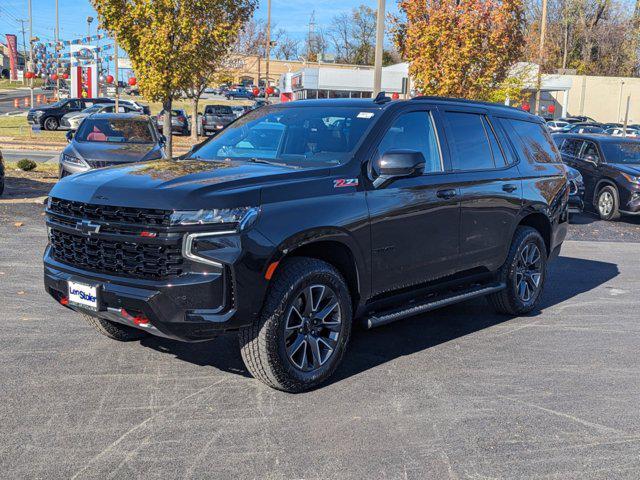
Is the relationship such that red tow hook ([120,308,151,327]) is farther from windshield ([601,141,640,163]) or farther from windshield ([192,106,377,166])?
windshield ([601,141,640,163])

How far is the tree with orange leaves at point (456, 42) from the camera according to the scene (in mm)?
18297

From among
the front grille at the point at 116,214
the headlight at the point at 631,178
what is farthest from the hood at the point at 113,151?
the headlight at the point at 631,178

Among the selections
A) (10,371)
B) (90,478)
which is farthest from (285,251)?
(10,371)

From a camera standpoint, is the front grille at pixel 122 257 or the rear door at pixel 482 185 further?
the rear door at pixel 482 185

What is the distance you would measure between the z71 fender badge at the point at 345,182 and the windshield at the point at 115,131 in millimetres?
10294

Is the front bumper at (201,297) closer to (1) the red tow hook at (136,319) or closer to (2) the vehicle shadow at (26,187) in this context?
(1) the red tow hook at (136,319)

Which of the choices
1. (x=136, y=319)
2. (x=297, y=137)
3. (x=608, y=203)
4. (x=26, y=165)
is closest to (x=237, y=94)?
(x=26, y=165)

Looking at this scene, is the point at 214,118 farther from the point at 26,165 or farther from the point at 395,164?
the point at 395,164

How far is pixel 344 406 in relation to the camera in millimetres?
4652

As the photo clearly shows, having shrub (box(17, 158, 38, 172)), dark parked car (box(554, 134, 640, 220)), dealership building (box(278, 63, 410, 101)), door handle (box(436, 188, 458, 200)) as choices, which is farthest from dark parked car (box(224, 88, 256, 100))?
door handle (box(436, 188, 458, 200))

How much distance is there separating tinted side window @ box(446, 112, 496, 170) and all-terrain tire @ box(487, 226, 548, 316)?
0.89 m

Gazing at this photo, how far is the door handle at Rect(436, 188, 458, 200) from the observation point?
5.80 metres

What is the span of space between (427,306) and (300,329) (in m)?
1.42

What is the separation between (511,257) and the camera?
22.7ft
